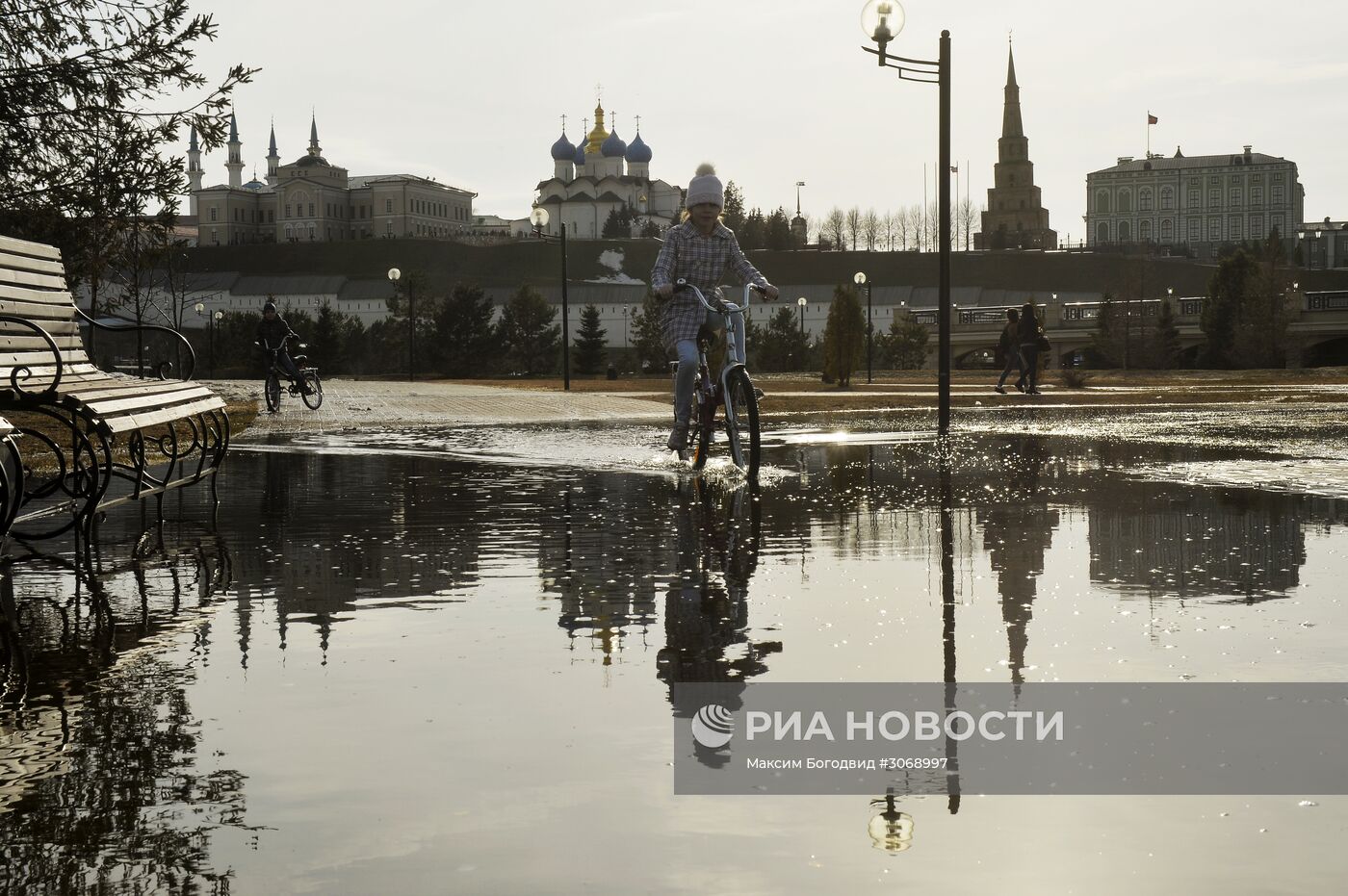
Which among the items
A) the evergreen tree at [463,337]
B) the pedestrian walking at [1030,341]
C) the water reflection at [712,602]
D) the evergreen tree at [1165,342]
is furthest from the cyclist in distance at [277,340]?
the evergreen tree at [1165,342]

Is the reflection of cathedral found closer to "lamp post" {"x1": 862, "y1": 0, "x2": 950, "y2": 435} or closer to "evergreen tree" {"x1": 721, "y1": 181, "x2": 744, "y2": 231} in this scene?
"lamp post" {"x1": 862, "y1": 0, "x2": 950, "y2": 435}

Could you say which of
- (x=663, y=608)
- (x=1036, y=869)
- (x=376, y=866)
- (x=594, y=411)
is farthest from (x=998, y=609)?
(x=594, y=411)

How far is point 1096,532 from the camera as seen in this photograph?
249 inches

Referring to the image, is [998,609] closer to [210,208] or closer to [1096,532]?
[1096,532]

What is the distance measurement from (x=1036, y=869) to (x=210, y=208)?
164804 mm

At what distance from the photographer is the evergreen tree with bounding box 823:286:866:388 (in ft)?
A: 120

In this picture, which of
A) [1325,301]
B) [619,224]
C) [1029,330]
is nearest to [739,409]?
[1029,330]

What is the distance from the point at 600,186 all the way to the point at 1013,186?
1702 inches

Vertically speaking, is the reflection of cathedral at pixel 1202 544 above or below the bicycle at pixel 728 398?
below

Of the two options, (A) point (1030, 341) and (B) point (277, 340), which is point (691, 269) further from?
(A) point (1030, 341)

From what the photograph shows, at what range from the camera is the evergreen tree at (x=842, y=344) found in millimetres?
36531

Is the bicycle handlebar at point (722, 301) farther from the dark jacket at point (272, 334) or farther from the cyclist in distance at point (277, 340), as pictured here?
the dark jacket at point (272, 334)

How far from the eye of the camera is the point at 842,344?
120 ft

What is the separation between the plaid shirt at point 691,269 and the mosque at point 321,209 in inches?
5798
